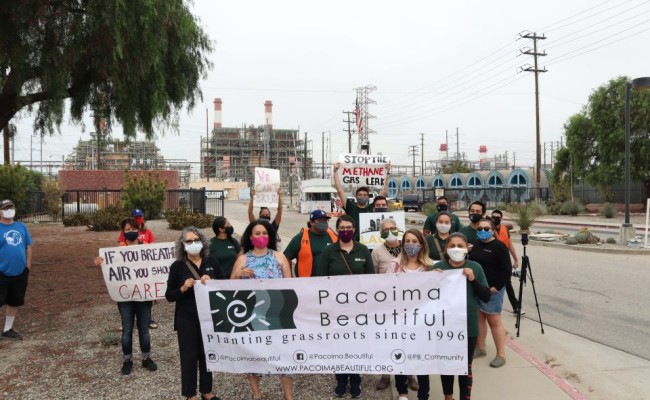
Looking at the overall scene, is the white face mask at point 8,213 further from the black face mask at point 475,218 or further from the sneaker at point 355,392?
the black face mask at point 475,218

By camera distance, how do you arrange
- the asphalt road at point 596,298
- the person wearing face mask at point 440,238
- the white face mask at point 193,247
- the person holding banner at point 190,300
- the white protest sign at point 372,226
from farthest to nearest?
1. the asphalt road at point 596,298
2. the white protest sign at point 372,226
3. the person wearing face mask at point 440,238
4. the white face mask at point 193,247
5. the person holding banner at point 190,300

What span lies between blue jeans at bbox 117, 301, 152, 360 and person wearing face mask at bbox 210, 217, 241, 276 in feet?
3.12

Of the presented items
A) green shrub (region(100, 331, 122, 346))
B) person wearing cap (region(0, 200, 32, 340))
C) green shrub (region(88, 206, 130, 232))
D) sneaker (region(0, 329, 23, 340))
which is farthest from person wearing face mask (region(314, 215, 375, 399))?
green shrub (region(88, 206, 130, 232))

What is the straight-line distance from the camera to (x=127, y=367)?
5.43m

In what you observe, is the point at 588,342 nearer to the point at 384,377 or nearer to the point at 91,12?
the point at 384,377

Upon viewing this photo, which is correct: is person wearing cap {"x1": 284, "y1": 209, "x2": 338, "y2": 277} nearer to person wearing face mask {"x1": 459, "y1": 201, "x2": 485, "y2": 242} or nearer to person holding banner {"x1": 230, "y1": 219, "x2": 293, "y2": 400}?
person holding banner {"x1": 230, "y1": 219, "x2": 293, "y2": 400}

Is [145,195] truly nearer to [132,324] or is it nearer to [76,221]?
[76,221]

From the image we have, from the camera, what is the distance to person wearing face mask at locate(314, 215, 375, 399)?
4770 millimetres

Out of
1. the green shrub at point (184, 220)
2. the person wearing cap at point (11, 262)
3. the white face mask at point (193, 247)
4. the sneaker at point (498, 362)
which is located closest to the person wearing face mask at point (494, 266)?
the sneaker at point (498, 362)

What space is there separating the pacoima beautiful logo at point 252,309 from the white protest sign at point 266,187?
4609 millimetres

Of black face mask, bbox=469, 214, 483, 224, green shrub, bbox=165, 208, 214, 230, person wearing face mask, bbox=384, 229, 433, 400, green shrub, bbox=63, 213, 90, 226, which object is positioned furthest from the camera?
green shrub, bbox=63, 213, 90, 226

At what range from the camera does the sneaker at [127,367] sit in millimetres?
5402

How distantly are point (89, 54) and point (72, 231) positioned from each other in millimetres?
15849

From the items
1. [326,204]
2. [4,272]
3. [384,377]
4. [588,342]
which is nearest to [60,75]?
[4,272]
